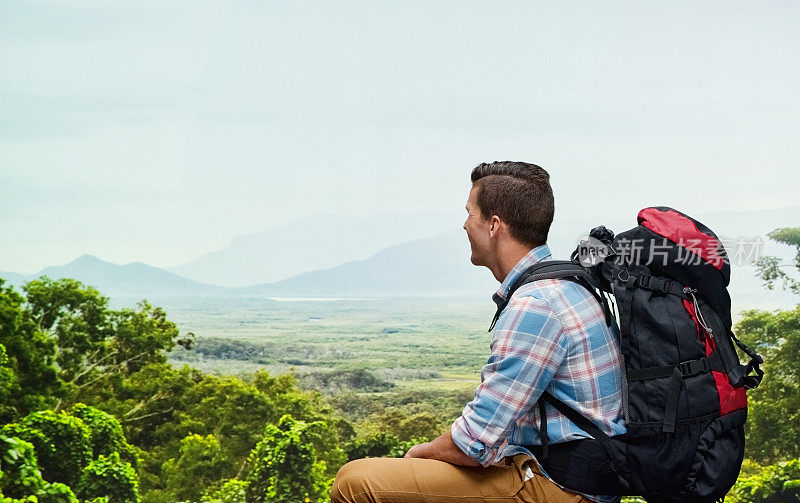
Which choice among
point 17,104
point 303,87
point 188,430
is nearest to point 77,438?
point 188,430

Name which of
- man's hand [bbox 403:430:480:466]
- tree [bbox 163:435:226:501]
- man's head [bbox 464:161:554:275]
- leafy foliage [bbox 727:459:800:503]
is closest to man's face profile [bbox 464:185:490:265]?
man's head [bbox 464:161:554:275]

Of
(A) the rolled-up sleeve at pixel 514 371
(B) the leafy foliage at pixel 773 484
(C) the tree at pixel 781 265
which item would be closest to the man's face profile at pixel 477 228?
(A) the rolled-up sleeve at pixel 514 371

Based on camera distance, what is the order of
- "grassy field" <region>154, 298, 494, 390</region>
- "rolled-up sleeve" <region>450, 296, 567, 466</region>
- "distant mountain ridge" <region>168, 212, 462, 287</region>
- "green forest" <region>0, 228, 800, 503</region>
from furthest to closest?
"distant mountain ridge" <region>168, 212, 462, 287</region>, "grassy field" <region>154, 298, 494, 390</region>, "green forest" <region>0, 228, 800, 503</region>, "rolled-up sleeve" <region>450, 296, 567, 466</region>

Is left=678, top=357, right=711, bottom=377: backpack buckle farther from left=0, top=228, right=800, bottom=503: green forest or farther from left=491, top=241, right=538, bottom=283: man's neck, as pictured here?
left=0, top=228, right=800, bottom=503: green forest

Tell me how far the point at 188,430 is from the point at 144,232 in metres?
1.13

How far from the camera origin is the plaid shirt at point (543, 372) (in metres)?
1.68

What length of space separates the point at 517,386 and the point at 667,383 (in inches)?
12.3

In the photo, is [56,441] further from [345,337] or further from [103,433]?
[345,337]

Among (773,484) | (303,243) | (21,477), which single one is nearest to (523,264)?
(303,243)

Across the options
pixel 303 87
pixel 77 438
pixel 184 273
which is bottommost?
pixel 77 438

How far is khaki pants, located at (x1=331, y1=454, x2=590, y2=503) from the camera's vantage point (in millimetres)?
1778

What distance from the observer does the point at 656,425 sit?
5.63 ft

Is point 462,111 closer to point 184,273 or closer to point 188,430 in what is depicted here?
point 184,273

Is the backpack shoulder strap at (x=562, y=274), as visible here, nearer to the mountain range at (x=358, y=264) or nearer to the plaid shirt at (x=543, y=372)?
the plaid shirt at (x=543, y=372)
